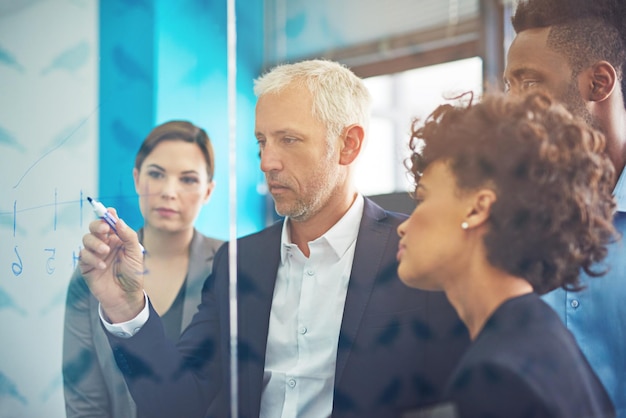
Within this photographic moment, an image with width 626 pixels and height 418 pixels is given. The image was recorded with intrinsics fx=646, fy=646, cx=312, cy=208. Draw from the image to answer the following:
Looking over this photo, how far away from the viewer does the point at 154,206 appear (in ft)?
5.01

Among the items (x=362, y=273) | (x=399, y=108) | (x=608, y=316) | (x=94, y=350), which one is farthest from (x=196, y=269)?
(x=608, y=316)

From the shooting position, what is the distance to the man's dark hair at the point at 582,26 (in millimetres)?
1312

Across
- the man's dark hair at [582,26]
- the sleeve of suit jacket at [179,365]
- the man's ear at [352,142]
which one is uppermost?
the man's dark hair at [582,26]

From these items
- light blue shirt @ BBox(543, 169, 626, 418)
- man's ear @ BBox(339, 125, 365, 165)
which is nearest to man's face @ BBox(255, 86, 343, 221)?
man's ear @ BBox(339, 125, 365, 165)

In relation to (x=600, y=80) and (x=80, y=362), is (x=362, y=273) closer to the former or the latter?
(x=600, y=80)

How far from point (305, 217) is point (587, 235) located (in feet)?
1.83

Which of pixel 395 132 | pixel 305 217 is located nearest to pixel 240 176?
pixel 305 217

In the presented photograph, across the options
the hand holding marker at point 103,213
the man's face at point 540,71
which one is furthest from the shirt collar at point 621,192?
the hand holding marker at point 103,213

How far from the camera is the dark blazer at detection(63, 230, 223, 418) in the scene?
1.54 metres

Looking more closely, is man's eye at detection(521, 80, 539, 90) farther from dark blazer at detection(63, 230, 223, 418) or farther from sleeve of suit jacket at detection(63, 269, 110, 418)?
sleeve of suit jacket at detection(63, 269, 110, 418)

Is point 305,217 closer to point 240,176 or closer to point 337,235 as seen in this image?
point 337,235

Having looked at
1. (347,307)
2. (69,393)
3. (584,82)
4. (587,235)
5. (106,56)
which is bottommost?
(69,393)

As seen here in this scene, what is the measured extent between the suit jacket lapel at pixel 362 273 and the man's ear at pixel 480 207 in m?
0.21

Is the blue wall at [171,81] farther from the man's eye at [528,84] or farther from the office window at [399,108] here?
the man's eye at [528,84]
